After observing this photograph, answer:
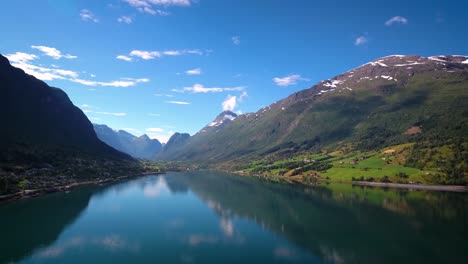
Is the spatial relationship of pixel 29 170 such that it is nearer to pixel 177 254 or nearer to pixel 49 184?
pixel 49 184

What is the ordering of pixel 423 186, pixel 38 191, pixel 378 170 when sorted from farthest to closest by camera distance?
pixel 378 170
pixel 423 186
pixel 38 191

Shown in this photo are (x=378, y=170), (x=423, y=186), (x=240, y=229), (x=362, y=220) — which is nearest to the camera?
(x=240, y=229)

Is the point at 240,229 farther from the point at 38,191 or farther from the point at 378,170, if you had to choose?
the point at 378,170

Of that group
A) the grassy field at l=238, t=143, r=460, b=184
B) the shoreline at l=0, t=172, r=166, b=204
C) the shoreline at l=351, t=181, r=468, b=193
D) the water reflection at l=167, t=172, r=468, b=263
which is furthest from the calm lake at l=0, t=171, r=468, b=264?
the grassy field at l=238, t=143, r=460, b=184

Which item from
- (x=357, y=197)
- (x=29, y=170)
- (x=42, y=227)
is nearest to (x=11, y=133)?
(x=29, y=170)

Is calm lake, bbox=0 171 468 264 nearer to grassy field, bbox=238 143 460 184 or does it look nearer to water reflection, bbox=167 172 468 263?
water reflection, bbox=167 172 468 263

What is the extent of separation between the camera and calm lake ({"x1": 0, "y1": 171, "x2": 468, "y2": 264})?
5409 centimetres

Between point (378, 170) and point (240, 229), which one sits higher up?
point (378, 170)

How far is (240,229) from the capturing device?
3014 inches

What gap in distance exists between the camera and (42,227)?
72.2 metres

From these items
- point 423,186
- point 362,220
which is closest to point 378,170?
point 423,186

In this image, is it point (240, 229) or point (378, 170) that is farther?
point (378, 170)

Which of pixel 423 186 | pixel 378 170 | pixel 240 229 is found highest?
→ pixel 378 170

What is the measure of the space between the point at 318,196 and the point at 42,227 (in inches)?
3604
